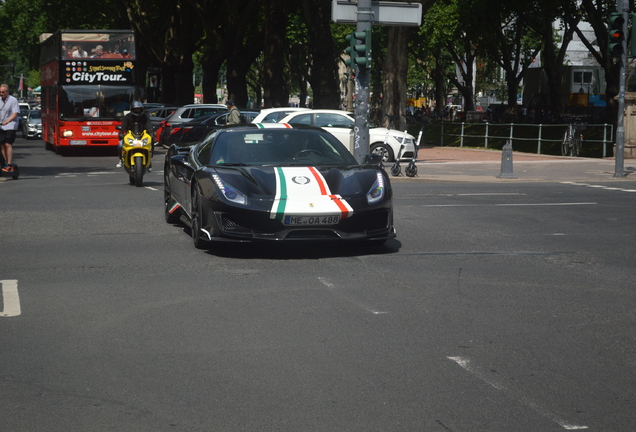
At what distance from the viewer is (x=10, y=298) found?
7.22 metres

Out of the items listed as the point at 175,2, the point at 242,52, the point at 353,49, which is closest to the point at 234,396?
the point at 353,49

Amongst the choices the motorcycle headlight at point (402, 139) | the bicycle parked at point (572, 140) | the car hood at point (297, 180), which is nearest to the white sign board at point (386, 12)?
the motorcycle headlight at point (402, 139)

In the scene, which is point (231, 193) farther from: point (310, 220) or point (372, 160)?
point (372, 160)

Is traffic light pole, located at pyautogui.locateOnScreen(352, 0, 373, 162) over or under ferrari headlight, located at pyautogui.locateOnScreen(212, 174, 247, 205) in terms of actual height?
over

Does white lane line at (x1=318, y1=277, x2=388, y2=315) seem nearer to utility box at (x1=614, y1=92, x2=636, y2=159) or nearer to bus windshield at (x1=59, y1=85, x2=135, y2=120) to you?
utility box at (x1=614, y1=92, x2=636, y2=159)

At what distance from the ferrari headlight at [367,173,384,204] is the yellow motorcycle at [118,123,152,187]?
8.52 m

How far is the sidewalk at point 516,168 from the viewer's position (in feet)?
68.1

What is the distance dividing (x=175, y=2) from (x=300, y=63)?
959 inches

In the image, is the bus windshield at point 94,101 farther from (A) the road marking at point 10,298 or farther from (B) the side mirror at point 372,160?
(A) the road marking at point 10,298

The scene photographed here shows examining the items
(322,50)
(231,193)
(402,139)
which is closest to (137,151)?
(231,193)

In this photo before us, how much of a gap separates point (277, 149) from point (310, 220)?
1568 mm

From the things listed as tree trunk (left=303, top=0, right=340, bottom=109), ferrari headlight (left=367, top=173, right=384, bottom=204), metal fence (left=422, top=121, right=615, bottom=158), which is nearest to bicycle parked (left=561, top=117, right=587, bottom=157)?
metal fence (left=422, top=121, right=615, bottom=158)

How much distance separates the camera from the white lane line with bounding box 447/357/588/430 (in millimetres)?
4375

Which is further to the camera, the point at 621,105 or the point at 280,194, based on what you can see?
the point at 621,105
